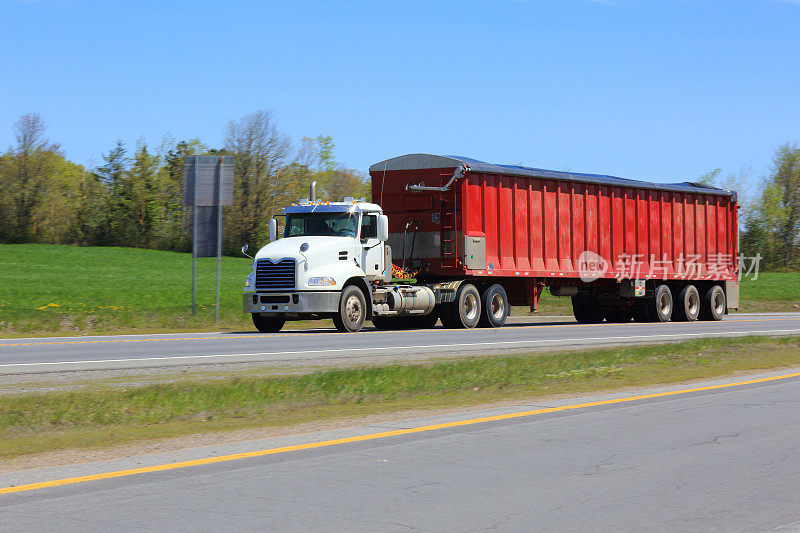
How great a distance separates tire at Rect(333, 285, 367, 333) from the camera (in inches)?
958

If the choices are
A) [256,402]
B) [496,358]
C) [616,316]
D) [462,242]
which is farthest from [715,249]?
[256,402]

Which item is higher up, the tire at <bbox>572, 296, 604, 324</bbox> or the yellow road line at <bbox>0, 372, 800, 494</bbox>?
the tire at <bbox>572, 296, 604, 324</bbox>

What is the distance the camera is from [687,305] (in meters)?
35.0

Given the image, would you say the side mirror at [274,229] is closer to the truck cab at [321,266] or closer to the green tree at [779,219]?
the truck cab at [321,266]

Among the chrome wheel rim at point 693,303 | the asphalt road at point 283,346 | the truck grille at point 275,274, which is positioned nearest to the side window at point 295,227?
the truck grille at point 275,274

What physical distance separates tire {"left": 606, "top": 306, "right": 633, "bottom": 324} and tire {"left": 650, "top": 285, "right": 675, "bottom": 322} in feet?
3.42

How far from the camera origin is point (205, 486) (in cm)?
687

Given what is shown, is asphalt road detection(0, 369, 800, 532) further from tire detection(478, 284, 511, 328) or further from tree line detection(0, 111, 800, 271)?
tree line detection(0, 111, 800, 271)

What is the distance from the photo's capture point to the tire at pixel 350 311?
2433 cm

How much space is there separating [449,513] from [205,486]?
1810 millimetres

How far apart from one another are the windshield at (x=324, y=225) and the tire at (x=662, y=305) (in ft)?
43.5

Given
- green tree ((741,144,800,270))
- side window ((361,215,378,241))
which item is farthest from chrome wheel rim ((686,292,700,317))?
green tree ((741,144,800,270))

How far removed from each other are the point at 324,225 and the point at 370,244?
1254 mm

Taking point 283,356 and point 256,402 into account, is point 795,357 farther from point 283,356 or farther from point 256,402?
point 256,402
